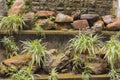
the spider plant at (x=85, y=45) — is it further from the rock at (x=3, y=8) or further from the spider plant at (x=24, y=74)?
the rock at (x=3, y=8)

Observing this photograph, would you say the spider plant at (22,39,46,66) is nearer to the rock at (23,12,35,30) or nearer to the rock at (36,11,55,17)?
the rock at (23,12,35,30)

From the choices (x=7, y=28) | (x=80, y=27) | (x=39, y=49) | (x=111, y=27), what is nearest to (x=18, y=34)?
(x=7, y=28)

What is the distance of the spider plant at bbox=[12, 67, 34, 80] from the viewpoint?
502cm

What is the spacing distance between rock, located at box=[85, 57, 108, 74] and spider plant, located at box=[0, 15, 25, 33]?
4.45 ft

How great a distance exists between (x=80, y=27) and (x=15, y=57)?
53.0 inches

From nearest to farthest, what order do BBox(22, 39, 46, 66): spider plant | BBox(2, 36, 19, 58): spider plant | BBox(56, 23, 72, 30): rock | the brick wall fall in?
BBox(22, 39, 46, 66): spider plant < BBox(2, 36, 19, 58): spider plant < BBox(56, 23, 72, 30): rock < the brick wall

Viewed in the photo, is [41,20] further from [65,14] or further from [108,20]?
[108,20]

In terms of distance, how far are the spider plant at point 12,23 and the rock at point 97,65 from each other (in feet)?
4.45

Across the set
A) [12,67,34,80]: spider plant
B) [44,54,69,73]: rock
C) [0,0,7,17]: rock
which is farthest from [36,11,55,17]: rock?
[12,67,34,80]: spider plant

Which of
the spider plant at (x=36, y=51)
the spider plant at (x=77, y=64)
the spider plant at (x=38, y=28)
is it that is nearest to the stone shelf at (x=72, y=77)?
the spider plant at (x=77, y=64)

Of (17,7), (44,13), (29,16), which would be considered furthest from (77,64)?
(17,7)

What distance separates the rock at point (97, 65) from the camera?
207 inches

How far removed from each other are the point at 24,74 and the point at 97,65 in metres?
1.19

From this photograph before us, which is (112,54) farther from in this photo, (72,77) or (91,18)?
(91,18)
